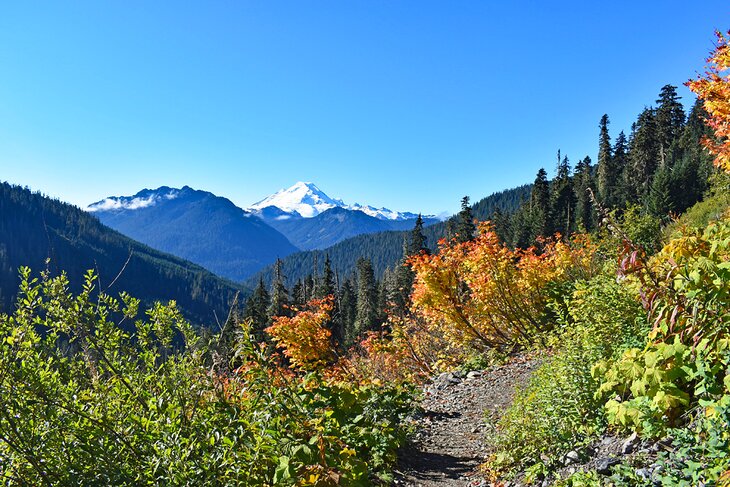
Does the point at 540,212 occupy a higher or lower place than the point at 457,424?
higher

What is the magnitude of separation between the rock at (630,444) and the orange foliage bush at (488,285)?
715 centimetres

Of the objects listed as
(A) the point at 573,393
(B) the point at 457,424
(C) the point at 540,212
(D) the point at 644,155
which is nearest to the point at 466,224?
(C) the point at 540,212

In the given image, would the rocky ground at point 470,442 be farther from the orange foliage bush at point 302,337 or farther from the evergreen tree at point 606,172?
the evergreen tree at point 606,172

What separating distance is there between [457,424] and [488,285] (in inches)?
170

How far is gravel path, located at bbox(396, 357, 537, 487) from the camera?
18.4ft

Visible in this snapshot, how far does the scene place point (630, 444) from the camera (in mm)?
3865

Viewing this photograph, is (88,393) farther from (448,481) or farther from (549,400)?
(549,400)

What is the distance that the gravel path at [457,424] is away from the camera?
560 centimetres

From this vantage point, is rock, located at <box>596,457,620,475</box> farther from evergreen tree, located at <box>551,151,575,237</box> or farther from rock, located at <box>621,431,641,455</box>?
evergreen tree, located at <box>551,151,575,237</box>

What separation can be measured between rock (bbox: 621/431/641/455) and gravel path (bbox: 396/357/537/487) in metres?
1.80

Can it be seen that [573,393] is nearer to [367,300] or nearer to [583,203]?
[367,300]

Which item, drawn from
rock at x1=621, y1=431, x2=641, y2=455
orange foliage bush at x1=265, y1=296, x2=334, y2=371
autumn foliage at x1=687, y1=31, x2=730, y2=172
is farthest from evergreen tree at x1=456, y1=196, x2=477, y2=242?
rock at x1=621, y1=431, x2=641, y2=455

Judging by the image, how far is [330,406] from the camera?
13.0 feet

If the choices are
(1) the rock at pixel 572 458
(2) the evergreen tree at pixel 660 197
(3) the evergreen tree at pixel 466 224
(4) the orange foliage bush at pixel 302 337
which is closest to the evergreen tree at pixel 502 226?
(3) the evergreen tree at pixel 466 224
